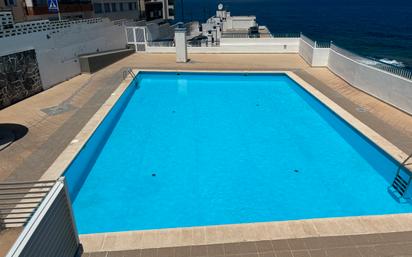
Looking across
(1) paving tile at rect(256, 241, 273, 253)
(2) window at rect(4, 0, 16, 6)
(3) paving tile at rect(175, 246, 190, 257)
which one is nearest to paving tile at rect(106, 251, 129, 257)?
(3) paving tile at rect(175, 246, 190, 257)

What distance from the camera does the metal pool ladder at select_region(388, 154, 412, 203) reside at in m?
7.98

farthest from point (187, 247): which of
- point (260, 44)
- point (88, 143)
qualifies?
point (260, 44)

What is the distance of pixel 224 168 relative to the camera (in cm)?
982

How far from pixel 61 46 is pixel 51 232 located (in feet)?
50.7

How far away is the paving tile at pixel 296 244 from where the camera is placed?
Answer: 5894 millimetres

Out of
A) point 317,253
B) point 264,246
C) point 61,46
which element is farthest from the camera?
point 61,46

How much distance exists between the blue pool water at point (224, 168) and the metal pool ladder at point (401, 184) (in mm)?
216

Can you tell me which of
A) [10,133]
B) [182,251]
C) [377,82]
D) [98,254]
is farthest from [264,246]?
[377,82]

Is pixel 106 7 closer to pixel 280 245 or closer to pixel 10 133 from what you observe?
pixel 10 133

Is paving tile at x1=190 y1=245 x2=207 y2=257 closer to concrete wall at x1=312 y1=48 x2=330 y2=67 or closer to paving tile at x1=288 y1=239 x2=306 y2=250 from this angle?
paving tile at x1=288 y1=239 x2=306 y2=250

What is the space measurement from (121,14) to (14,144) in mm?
28877

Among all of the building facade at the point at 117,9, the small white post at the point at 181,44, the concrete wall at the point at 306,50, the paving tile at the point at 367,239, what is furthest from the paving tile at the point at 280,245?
the building facade at the point at 117,9

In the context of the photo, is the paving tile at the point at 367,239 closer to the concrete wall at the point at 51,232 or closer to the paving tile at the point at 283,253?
the paving tile at the point at 283,253

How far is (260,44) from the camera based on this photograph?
24.8 meters
